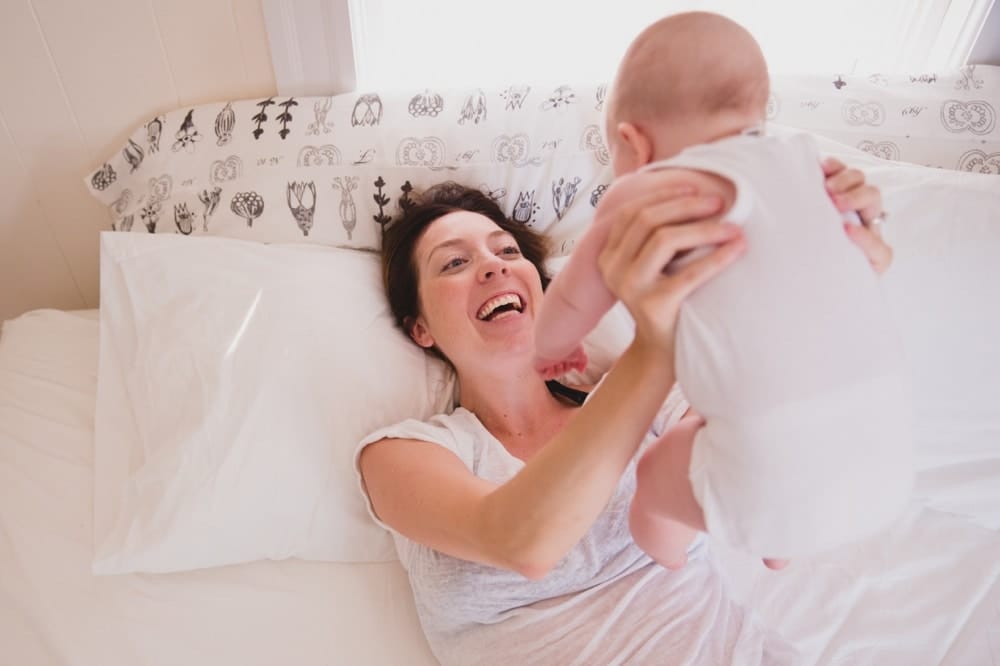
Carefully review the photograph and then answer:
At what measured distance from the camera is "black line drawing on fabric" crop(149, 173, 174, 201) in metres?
1.41

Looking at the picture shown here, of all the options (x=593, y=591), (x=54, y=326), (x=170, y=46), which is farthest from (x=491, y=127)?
(x=54, y=326)

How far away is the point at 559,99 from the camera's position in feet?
4.61

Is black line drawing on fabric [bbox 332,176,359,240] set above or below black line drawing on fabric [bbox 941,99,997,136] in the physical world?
below

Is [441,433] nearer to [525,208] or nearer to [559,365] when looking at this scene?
[559,365]

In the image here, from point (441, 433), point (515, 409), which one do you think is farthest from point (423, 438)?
point (515, 409)

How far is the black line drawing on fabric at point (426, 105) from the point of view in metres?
1.41

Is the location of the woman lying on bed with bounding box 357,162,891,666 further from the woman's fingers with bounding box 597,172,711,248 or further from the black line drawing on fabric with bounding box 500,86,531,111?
the black line drawing on fabric with bounding box 500,86,531,111

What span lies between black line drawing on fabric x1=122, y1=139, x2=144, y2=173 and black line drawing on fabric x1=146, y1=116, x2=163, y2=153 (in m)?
0.03

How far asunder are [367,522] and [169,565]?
1.06ft

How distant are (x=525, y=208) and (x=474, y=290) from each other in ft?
1.21

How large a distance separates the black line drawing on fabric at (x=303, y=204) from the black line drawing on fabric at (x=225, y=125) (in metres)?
0.22

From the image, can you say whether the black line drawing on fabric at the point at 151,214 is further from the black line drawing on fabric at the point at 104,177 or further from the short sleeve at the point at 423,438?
the short sleeve at the point at 423,438

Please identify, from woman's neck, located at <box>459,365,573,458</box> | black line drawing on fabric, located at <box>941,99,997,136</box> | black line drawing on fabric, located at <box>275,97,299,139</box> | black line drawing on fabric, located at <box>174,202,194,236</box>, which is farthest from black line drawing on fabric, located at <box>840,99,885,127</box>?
black line drawing on fabric, located at <box>174,202,194,236</box>

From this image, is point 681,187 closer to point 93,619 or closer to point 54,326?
point 93,619
